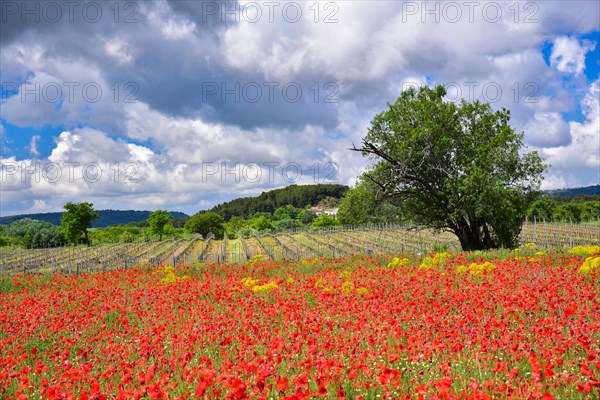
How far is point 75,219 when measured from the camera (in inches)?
3565

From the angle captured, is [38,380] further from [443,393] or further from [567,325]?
[567,325]

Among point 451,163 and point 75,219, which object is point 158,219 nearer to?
point 75,219

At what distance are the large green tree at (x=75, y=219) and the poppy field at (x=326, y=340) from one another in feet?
280

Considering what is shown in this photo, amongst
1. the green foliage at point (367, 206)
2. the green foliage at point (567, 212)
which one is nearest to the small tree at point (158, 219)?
the green foliage at point (367, 206)

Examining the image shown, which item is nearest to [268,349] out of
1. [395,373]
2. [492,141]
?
[395,373]

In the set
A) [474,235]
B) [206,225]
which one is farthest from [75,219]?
[474,235]

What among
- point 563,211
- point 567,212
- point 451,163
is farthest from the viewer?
point 563,211

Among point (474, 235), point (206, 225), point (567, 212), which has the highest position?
point (567, 212)

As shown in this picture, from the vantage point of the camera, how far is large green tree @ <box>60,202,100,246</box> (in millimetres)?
90438

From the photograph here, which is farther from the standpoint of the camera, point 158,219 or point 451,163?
point 158,219

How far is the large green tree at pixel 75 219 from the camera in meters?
90.4

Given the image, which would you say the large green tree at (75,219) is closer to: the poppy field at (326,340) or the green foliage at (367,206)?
the green foliage at (367,206)

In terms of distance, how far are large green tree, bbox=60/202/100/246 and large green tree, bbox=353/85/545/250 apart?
264 ft

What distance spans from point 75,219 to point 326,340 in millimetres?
95686
